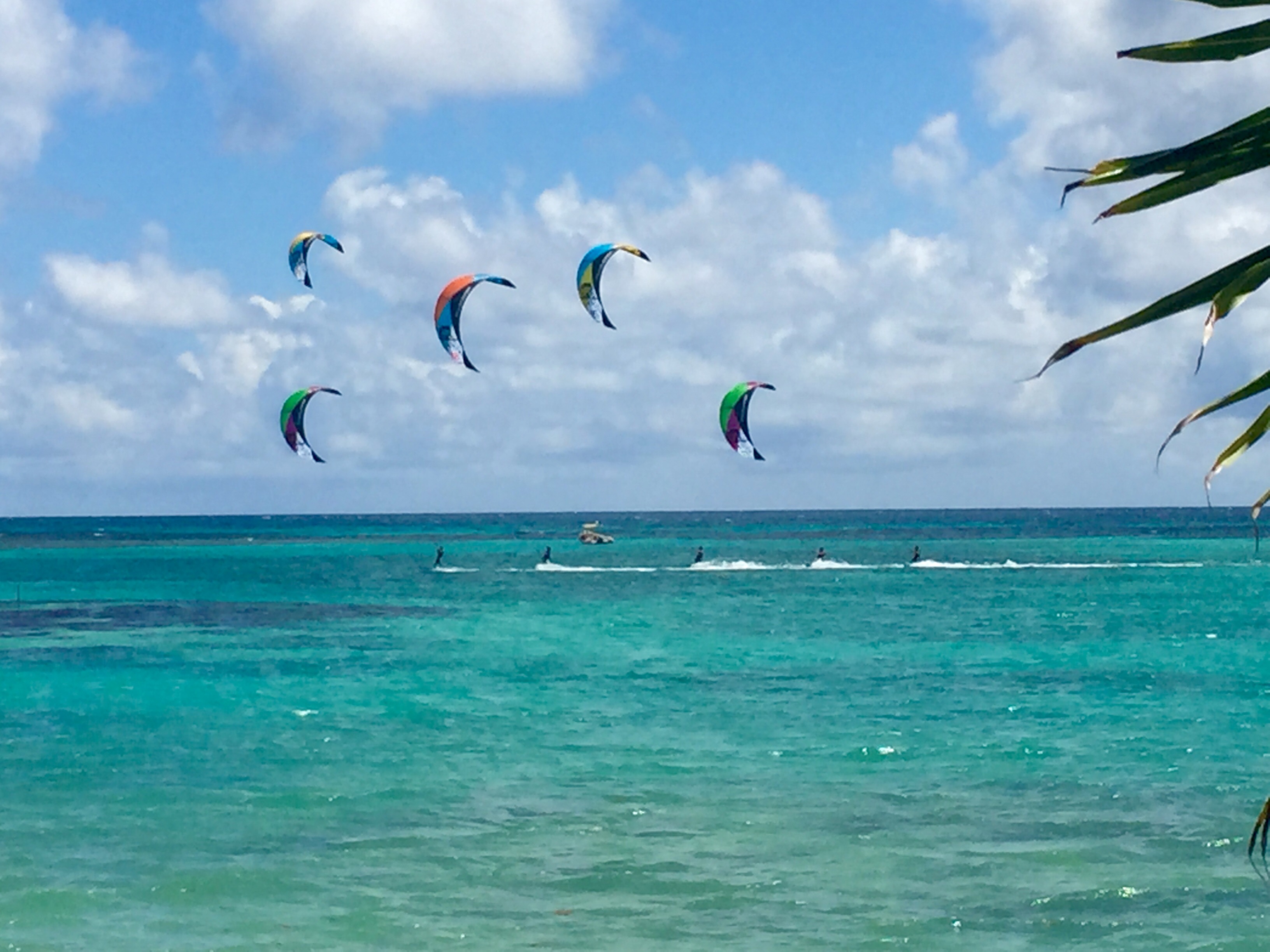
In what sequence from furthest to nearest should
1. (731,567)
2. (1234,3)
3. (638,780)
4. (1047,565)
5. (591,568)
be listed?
(731,567) → (591,568) → (1047,565) → (638,780) → (1234,3)

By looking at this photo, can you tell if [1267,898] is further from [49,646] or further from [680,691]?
[49,646]

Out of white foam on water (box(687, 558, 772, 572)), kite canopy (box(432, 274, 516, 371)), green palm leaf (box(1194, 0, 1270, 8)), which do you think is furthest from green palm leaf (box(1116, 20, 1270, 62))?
white foam on water (box(687, 558, 772, 572))

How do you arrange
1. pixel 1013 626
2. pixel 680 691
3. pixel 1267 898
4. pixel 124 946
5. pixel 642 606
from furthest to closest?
pixel 642 606, pixel 1013 626, pixel 680 691, pixel 1267 898, pixel 124 946

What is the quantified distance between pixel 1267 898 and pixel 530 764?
812cm

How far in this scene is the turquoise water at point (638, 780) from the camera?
35.1ft

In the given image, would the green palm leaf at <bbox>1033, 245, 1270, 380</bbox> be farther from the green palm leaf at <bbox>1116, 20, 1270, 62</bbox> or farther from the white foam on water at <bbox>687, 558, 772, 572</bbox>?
the white foam on water at <bbox>687, 558, 772, 572</bbox>

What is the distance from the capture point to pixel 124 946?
10.3 m

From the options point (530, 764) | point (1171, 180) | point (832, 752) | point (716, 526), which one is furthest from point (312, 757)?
point (716, 526)

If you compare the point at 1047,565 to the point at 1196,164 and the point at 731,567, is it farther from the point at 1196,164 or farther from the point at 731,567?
the point at 1196,164

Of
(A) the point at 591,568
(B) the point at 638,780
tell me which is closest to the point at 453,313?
(B) the point at 638,780

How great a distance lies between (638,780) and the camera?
15.4 metres

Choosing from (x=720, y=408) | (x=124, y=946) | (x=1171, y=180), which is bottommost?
(x=124, y=946)

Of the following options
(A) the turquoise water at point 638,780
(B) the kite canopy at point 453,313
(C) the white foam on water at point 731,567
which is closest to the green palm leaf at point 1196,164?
(A) the turquoise water at point 638,780

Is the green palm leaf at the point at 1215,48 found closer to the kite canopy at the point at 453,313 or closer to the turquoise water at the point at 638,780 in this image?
the turquoise water at the point at 638,780
